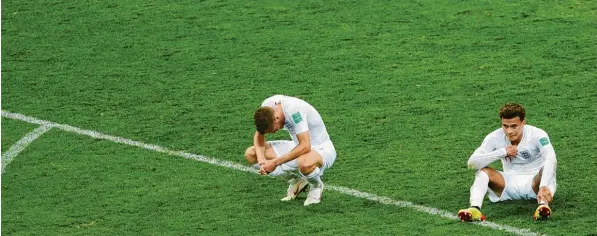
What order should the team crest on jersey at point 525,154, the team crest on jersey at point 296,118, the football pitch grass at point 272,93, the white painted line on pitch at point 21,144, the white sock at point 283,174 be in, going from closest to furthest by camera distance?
the team crest on jersey at point 525,154 < the team crest on jersey at point 296,118 < the football pitch grass at point 272,93 < the white sock at point 283,174 < the white painted line on pitch at point 21,144

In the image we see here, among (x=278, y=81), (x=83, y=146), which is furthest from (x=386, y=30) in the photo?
(x=83, y=146)

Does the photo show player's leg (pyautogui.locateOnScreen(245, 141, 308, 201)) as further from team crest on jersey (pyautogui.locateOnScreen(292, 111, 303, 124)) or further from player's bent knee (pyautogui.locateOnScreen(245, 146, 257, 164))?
team crest on jersey (pyautogui.locateOnScreen(292, 111, 303, 124))

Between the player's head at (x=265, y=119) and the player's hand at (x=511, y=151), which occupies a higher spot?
the player's head at (x=265, y=119)

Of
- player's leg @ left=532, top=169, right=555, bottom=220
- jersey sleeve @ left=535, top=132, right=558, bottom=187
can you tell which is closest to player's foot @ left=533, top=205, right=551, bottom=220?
player's leg @ left=532, top=169, right=555, bottom=220

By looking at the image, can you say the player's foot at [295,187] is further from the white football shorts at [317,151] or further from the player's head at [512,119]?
the player's head at [512,119]

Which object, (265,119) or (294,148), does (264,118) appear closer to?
(265,119)

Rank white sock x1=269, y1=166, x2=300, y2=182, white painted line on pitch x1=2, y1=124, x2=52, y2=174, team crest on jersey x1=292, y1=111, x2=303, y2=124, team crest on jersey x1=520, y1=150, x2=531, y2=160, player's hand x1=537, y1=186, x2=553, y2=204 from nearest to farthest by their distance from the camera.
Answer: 1. player's hand x1=537, y1=186, x2=553, y2=204
2. team crest on jersey x1=520, y1=150, x2=531, y2=160
3. team crest on jersey x1=292, y1=111, x2=303, y2=124
4. white sock x1=269, y1=166, x2=300, y2=182
5. white painted line on pitch x1=2, y1=124, x2=52, y2=174

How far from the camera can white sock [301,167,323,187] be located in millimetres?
9711

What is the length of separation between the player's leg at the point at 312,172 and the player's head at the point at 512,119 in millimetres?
1391

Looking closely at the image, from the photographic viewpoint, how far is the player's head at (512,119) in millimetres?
9281

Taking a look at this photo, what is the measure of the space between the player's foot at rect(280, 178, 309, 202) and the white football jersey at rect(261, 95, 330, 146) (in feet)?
0.96

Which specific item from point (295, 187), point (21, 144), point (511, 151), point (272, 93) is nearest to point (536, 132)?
point (511, 151)

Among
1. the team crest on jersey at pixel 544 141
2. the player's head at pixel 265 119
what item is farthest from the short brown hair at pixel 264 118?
the team crest on jersey at pixel 544 141

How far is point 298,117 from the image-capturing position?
31.6ft
